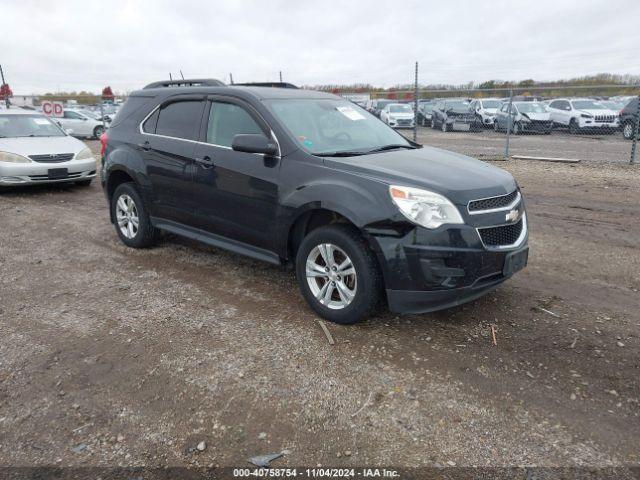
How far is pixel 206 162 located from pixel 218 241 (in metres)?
0.75

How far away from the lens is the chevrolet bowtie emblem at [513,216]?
373cm

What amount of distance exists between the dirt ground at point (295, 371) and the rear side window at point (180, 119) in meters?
1.39

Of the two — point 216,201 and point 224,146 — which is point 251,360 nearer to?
point 216,201

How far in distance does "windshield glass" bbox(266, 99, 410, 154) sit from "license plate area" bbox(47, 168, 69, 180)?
6.38 metres

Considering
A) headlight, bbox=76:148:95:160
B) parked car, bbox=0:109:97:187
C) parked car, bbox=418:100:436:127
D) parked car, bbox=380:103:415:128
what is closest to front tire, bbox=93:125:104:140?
parked car, bbox=0:109:97:187

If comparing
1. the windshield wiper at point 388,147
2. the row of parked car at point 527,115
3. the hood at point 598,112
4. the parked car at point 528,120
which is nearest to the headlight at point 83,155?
the windshield wiper at point 388,147

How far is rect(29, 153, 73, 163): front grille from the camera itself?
9016mm

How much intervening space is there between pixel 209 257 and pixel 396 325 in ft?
8.46

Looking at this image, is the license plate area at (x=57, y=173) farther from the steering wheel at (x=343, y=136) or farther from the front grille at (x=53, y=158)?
the steering wheel at (x=343, y=136)

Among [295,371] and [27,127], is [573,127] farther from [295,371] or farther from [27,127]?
[295,371]

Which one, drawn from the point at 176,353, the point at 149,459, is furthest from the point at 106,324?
the point at 149,459

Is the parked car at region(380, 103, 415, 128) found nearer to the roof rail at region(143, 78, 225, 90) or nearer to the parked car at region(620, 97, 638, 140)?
the parked car at region(620, 97, 638, 140)

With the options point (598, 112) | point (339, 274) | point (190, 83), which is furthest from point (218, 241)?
point (598, 112)

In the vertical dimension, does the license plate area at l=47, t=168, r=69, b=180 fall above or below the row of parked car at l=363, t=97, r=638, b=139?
below
